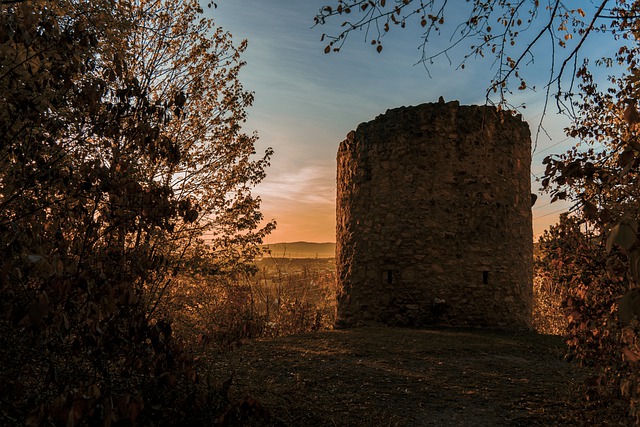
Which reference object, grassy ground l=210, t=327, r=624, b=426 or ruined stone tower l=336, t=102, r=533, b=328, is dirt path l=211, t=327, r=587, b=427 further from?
ruined stone tower l=336, t=102, r=533, b=328

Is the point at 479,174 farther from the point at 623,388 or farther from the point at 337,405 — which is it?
the point at 623,388

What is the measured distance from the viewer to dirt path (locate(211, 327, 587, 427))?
421 centimetres

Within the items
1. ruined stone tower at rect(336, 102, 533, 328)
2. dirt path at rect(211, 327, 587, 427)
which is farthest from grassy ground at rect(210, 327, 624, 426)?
ruined stone tower at rect(336, 102, 533, 328)

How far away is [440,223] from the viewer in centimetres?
895

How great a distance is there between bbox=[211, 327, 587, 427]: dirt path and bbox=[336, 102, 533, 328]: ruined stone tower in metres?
0.98

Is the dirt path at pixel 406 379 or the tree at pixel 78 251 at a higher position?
the tree at pixel 78 251

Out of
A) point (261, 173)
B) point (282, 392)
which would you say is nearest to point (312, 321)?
point (261, 173)

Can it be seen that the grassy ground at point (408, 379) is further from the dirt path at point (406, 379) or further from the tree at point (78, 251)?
the tree at point (78, 251)

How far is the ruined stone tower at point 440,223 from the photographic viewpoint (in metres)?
8.80

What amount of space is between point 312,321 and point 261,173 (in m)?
3.83

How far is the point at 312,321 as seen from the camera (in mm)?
10398

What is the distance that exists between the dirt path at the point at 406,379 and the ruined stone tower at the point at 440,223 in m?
0.98

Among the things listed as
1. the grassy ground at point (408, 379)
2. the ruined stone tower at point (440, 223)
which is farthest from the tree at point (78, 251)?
the ruined stone tower at point (440, 223)

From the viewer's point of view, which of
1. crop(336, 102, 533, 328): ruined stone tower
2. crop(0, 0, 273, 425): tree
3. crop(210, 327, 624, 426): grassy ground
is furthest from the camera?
crop(336, 102, 533, 328): ruined stone tower
